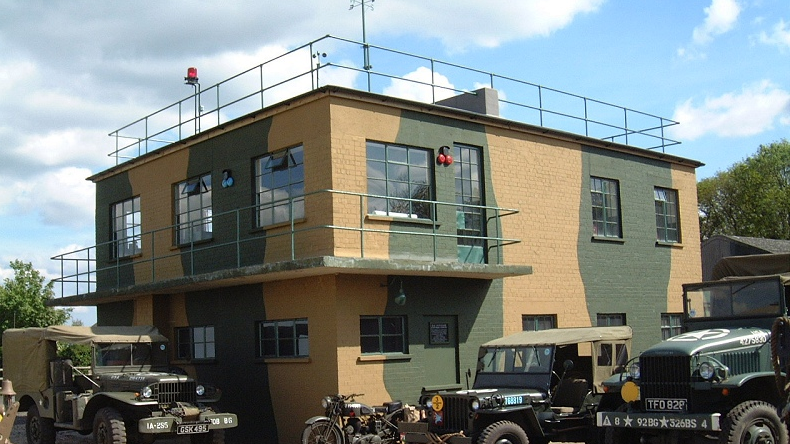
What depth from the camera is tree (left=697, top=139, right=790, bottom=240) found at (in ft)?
165

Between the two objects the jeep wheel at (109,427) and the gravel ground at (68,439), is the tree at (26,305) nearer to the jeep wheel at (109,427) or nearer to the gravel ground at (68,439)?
the gravel ground at (68,439)

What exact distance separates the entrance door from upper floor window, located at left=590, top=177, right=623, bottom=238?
5.05m

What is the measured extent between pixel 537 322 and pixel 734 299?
683 cm

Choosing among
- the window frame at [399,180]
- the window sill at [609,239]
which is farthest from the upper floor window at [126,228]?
the window sill at [609,239]

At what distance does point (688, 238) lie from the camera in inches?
894

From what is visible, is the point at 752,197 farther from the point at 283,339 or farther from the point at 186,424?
the point at 186,424

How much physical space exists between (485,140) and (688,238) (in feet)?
24.6

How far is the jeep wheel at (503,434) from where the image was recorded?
11477 mm

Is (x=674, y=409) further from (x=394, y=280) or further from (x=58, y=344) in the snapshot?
(x=58, y=344)

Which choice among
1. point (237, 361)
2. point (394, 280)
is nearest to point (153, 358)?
point (237, 361)

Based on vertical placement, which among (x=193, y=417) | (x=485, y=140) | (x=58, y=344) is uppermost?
(x=485, y=140)

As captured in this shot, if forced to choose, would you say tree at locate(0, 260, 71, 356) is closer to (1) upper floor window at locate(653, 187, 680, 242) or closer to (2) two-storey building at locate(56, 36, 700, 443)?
(2) two-storey building at locate(56, 36, 700, 443)

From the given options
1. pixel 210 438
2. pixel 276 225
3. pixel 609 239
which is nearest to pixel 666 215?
pixel 609 239

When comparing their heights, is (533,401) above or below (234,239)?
below
